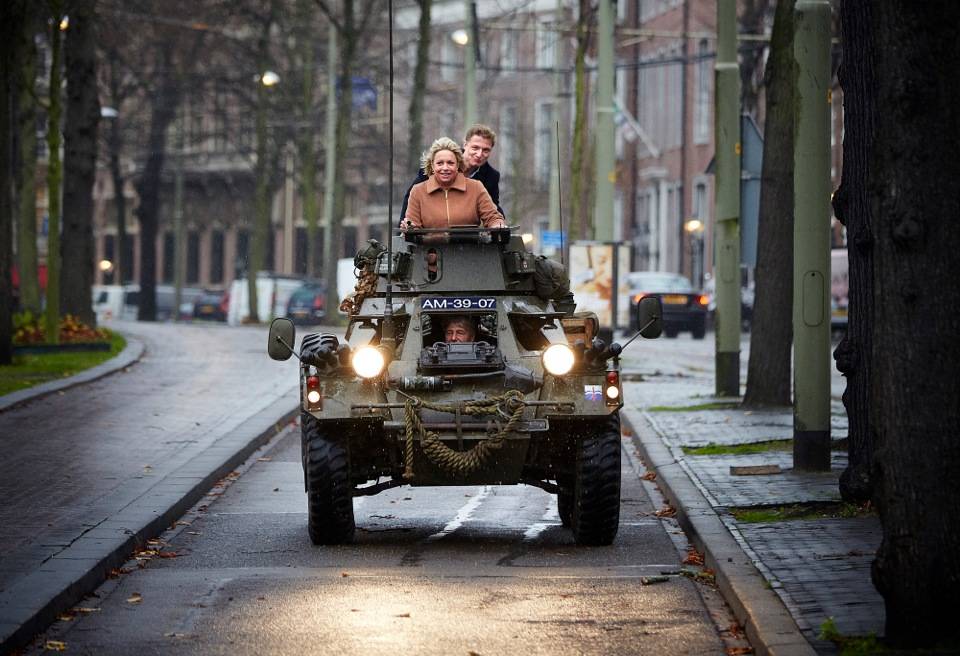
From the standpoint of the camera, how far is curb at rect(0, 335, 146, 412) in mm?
19156

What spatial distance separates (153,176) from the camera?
55250 mm

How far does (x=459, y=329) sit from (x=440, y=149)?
4.25ft

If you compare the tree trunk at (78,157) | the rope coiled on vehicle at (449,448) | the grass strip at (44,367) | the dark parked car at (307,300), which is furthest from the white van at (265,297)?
the rope coiled on vehicle at (449,448)

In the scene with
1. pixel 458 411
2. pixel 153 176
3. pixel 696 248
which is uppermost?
pixel 153 176

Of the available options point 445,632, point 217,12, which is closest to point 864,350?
point 445,632

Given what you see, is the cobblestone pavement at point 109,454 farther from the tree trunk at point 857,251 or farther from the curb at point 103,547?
the tree trunk at point 857,251

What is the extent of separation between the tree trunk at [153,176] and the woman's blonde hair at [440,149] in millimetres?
39327

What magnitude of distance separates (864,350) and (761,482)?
1.40 meters

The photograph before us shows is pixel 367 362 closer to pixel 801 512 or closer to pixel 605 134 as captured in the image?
pixel 801 512

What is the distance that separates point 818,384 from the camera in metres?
13.5

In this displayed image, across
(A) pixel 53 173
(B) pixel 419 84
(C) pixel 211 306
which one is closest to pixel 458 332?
(A) pixel 53 173

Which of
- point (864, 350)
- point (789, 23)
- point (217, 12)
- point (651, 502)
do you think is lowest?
point (651, 502)

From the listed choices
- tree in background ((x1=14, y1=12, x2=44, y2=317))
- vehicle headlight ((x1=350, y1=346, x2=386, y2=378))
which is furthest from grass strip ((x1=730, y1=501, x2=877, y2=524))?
tree in background ((x1=14, y1=12, x2=44, y2=317))

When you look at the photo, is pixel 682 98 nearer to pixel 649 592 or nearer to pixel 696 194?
pixel 696 194
